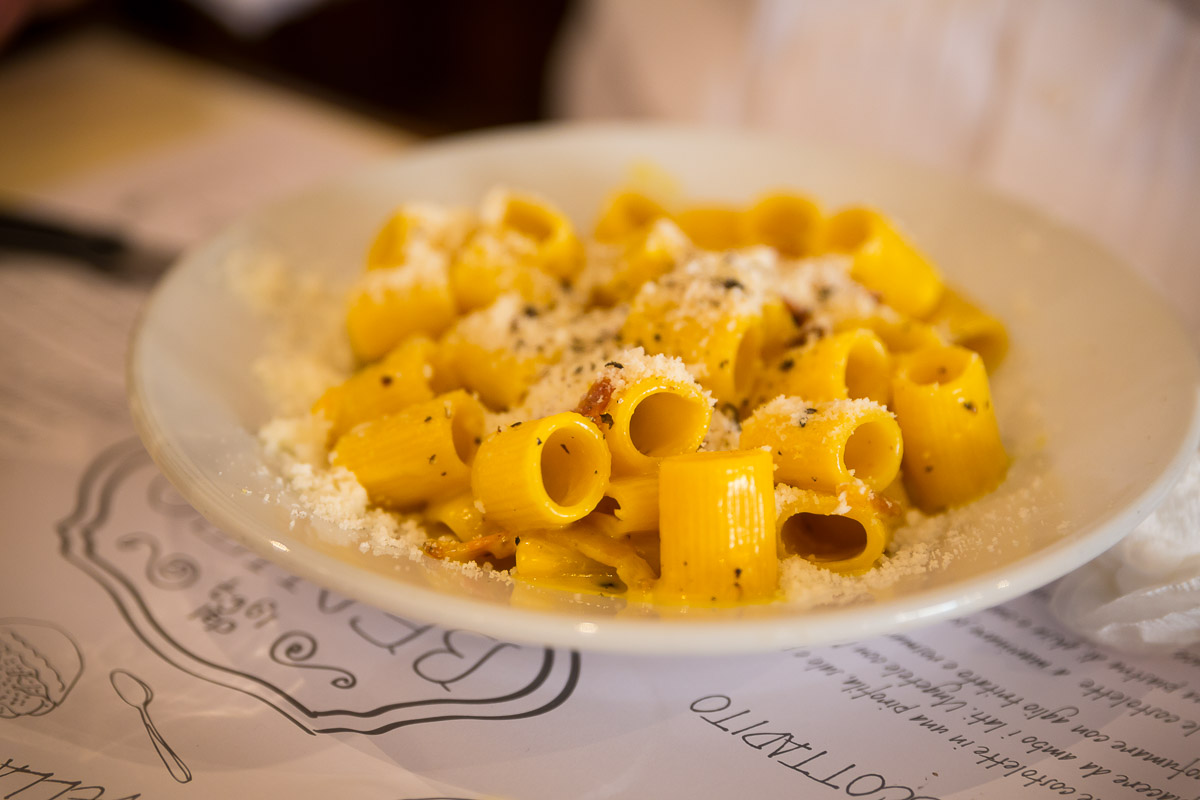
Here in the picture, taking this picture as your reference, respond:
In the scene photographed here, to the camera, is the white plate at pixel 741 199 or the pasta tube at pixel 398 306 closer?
the white plate at pixel 741 199

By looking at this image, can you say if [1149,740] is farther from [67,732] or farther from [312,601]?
[67,732]

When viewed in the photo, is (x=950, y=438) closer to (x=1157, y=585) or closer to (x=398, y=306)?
(x=1157, y=585)

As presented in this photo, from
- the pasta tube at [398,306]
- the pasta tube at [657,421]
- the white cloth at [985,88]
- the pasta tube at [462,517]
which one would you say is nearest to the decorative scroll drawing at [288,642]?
the pasta tube at [462,517]

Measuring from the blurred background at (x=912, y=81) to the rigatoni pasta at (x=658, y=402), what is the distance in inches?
32.6

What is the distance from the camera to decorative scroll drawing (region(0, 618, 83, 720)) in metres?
0.99

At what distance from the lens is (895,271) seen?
1330 mm

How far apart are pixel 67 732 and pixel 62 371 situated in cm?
81

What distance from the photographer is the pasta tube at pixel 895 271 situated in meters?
1.32

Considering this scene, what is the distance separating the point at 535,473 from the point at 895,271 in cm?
69

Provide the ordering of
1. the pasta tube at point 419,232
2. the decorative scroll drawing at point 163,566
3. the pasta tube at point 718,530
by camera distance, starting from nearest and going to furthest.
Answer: the pasta tube at point 718,530 → the decorative scroll drawing at point 163,566 → the pasta tube at point 419,232

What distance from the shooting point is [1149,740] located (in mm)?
979

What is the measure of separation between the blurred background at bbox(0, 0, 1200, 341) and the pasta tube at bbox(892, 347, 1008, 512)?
0.89 metres

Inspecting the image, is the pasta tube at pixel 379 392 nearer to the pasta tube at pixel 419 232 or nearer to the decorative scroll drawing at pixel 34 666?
the pasta tube at pixel 419 232

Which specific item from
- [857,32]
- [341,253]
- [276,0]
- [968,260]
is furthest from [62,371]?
[276,0]
